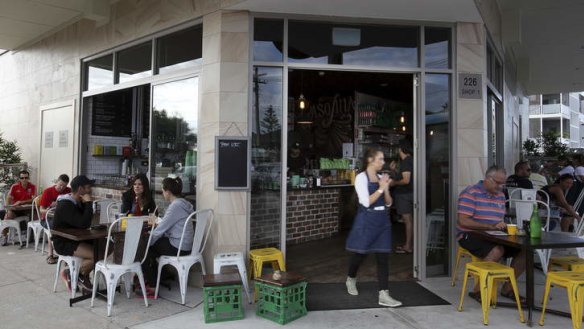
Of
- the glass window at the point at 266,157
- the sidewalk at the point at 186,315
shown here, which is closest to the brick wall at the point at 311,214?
the glass window at the point at 266,157

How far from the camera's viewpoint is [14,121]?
9.22 metres

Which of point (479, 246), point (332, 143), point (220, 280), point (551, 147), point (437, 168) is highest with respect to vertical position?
point (551, 147)

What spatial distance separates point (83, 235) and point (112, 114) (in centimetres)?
408

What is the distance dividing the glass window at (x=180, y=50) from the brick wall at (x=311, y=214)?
2558 millimetres

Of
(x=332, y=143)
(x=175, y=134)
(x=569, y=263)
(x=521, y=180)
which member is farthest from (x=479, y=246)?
(x=332, y=143)

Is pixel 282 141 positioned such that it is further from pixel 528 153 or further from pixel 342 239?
pixel 528 153

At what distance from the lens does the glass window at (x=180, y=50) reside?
197 inches

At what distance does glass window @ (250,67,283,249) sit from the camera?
4754 millimetres

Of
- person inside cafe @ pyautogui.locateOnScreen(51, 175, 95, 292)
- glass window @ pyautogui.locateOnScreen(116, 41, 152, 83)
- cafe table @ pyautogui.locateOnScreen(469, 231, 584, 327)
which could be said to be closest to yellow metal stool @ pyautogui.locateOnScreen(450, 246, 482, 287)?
cafe table @ pyautogui.locateOnScreen(469, 231, 584, 327)

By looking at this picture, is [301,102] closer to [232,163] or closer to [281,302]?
[232,163]

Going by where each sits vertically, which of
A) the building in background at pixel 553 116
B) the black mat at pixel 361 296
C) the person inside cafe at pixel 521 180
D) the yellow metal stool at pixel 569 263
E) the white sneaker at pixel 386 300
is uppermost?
the building in background at pixel 553 116

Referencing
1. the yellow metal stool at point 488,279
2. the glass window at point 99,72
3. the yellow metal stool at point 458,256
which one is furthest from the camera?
the glass window at point 99,72

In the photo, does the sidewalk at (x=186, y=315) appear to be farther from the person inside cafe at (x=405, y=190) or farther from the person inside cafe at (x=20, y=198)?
the person inside cafe at (x=20, y=198)

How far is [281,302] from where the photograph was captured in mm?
3549
